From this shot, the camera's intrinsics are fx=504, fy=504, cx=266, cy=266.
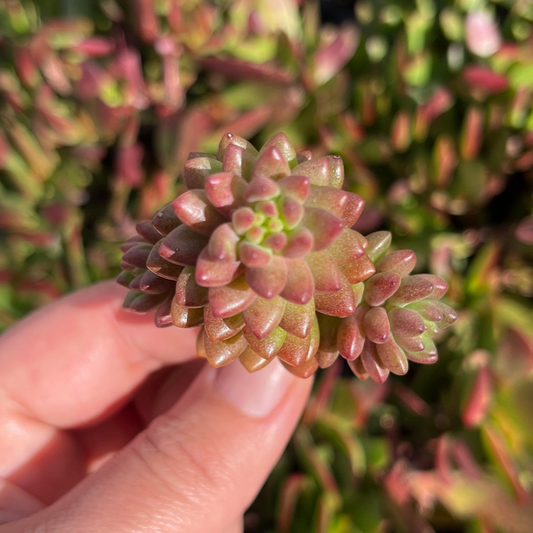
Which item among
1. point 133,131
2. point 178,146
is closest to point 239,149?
point 178,146

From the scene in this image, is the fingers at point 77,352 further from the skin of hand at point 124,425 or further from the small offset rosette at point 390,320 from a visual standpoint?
the small offset rosette at point 390,320

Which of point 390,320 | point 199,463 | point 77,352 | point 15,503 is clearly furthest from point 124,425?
point 390,320

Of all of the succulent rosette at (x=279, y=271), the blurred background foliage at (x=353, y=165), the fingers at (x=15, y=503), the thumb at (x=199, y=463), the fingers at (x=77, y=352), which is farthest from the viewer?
the blurred background foliage at (x=353, y=165)

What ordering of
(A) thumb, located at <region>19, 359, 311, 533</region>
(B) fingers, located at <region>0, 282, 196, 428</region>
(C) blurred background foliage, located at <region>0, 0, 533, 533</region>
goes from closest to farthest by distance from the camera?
1. (A) thumb, located at <region>19, 359, 311, 533</region>
2. (B) fingers, located at <region>0, 282, 196, 428</region>
3. (C) blurred background foliage, located at <region>0, 0, 533, 533</region>

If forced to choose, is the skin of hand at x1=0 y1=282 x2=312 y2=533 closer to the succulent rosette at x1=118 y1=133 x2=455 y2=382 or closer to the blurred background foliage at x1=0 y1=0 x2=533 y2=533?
the succulent rosette at x1=118 y1=133 x2=455 y2=382

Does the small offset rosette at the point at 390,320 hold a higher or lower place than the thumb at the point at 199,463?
higher

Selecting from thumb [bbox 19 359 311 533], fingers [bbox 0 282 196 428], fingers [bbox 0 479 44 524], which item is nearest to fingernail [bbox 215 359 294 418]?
thumb [bbox 19 359 311 533]

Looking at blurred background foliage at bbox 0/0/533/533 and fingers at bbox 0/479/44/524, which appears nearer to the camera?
fingers at bbox 0/479/44/524

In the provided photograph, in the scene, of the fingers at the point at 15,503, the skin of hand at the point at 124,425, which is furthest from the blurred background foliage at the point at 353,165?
the fingers at the point at 15,503
